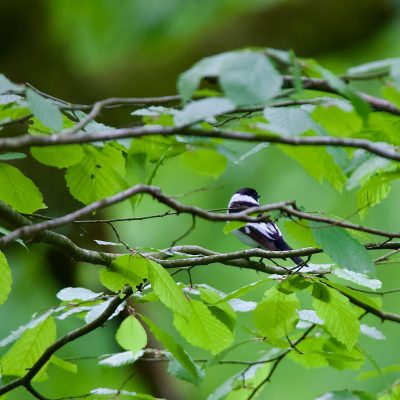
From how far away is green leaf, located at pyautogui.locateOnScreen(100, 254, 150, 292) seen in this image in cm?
132

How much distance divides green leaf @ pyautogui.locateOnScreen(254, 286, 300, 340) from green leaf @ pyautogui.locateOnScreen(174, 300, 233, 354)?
0.07 meters

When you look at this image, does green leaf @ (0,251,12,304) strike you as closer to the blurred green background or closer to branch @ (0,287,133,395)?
branch @ (0,287,133,395)

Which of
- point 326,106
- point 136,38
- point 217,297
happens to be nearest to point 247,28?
point 136,38

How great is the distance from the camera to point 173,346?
4.44 feet

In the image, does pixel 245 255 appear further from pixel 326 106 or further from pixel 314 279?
pixel 326 106

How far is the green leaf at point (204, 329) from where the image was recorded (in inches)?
56.5

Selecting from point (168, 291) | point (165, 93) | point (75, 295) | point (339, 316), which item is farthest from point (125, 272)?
point (165, 93)

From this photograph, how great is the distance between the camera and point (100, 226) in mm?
4070

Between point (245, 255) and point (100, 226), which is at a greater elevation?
point (100, 226)

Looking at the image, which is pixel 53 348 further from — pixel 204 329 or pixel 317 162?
pixel 317 162

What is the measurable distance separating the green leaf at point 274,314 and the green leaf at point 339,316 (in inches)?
2.0

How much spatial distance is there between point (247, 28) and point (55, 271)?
5.29ft

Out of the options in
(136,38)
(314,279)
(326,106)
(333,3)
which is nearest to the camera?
(326,106)

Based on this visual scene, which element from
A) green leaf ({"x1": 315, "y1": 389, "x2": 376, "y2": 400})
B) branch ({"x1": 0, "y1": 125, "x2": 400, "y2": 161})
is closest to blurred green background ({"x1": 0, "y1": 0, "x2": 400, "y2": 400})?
green leaf ({"x1": 315, "y1": 389, "x2": 376, "y2": 400})
